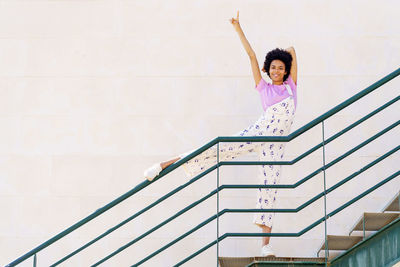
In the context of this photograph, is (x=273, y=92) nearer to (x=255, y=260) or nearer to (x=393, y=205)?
(x=255, y=260)

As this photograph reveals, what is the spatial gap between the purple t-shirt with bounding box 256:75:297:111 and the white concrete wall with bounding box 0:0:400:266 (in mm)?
1067

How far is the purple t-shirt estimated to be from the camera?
582cm

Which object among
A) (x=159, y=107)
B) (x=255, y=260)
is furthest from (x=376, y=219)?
(x=159, y=107)

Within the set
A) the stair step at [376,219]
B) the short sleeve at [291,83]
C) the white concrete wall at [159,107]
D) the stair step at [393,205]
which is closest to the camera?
the stair step at [376,219]

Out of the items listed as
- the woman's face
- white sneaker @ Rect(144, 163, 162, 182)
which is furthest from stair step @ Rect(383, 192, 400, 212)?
white sneaker @ Rect(144, 163, 162, 182)

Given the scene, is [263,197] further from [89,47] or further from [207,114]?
[89,47]

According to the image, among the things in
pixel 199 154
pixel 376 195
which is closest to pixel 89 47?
pixel 199 154

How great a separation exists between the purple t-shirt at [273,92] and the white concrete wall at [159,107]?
1.07 meters

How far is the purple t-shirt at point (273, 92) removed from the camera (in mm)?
5824

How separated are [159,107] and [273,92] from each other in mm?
1429

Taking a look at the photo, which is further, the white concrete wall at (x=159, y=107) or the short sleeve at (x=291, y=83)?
the white concrete wall at (x=159, y=107)

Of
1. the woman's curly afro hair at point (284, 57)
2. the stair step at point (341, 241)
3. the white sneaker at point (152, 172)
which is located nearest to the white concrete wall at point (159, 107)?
the stair step at point (341, 241)

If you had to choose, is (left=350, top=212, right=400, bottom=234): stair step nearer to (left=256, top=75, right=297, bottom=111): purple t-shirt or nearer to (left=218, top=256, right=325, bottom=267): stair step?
(left=218, top=256, right=325, bottom=267): stair step

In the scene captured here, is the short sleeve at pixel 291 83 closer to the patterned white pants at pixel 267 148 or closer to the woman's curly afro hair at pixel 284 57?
the woman's curly afro hair at pixel 284 57
